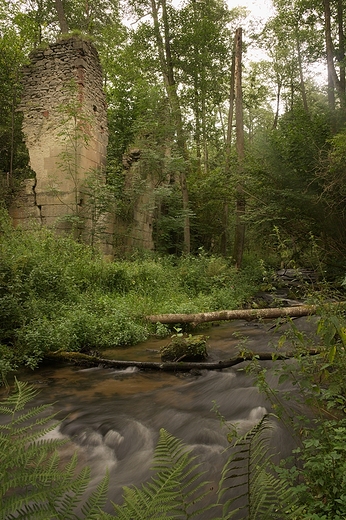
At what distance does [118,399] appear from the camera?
16.9 feet

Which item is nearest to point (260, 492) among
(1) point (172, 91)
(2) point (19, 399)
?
(2) point (19, 399)

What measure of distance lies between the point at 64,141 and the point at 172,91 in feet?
22.8

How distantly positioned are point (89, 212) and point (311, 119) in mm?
8965

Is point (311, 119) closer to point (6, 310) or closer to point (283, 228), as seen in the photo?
point (283, 228)

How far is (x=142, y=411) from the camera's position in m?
4.83

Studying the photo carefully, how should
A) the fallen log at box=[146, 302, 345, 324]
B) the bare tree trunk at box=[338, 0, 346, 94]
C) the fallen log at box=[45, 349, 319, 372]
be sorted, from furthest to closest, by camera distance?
the bare tree trunk at box=[338, 0, 346, 94] → the fallen log at box=[146, 302, 345, 324] → the fallen log at box=[45, 349, 319, 372]

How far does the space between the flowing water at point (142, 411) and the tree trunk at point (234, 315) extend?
1294 mm

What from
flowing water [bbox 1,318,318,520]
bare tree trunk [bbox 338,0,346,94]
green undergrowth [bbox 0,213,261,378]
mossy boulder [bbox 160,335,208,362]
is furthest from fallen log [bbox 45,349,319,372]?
bare tree trunk [bbox 338,0,346,94]

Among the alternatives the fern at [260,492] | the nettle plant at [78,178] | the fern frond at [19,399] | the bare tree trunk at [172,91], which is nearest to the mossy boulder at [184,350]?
the fern at [260,492]

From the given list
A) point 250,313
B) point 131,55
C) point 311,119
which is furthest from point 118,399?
point 131,55

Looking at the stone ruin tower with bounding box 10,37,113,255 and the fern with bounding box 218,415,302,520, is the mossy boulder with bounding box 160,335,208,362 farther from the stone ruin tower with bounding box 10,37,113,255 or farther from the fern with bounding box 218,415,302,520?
the stone ruin tower with bounding box 10,37,113,255

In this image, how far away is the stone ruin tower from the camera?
1243 cm

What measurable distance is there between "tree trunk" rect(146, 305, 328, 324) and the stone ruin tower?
4.65 metres

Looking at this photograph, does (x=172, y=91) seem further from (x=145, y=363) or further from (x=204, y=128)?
(x=145, y=363)
